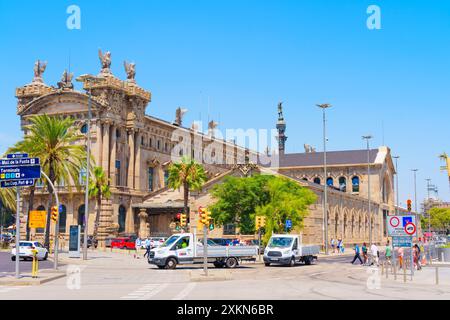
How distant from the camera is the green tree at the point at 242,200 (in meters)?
56.6

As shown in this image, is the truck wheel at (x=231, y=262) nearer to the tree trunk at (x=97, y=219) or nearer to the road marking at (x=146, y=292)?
the road marking at (x=146, y=292)

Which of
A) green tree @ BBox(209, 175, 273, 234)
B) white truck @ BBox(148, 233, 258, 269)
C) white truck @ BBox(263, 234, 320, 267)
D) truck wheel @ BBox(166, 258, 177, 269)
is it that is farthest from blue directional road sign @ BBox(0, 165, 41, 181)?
green tree @ BBox(209, 175, 273, 234)

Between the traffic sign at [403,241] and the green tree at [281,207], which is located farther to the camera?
the green tree at [281,207]

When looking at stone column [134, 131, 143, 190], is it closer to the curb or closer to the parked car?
the parked car

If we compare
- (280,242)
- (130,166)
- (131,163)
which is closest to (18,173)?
(280,242)

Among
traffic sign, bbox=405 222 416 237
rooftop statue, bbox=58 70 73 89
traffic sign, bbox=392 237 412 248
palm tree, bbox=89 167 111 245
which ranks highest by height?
rooftop statue, bbox=58 70 73 89

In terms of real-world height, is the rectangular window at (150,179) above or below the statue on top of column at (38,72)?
below

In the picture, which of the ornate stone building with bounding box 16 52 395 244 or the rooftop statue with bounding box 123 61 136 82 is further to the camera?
the rooftop statue with bounding box 123 61 136 82

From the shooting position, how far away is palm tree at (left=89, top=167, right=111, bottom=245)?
65412 mm

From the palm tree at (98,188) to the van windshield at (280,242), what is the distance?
31523mm

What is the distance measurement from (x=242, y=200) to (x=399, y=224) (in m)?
29.4

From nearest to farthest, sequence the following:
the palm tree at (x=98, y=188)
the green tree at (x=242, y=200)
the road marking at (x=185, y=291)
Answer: the road marking at (x=185, y=291)
the green tree at (x=242, y=200)
the palm tree at (x=98, y=188)

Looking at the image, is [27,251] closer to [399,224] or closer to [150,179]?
[399,224]

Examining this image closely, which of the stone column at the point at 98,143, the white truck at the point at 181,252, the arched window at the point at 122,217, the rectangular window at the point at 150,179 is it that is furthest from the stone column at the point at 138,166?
the white truck at the point at 181,252
